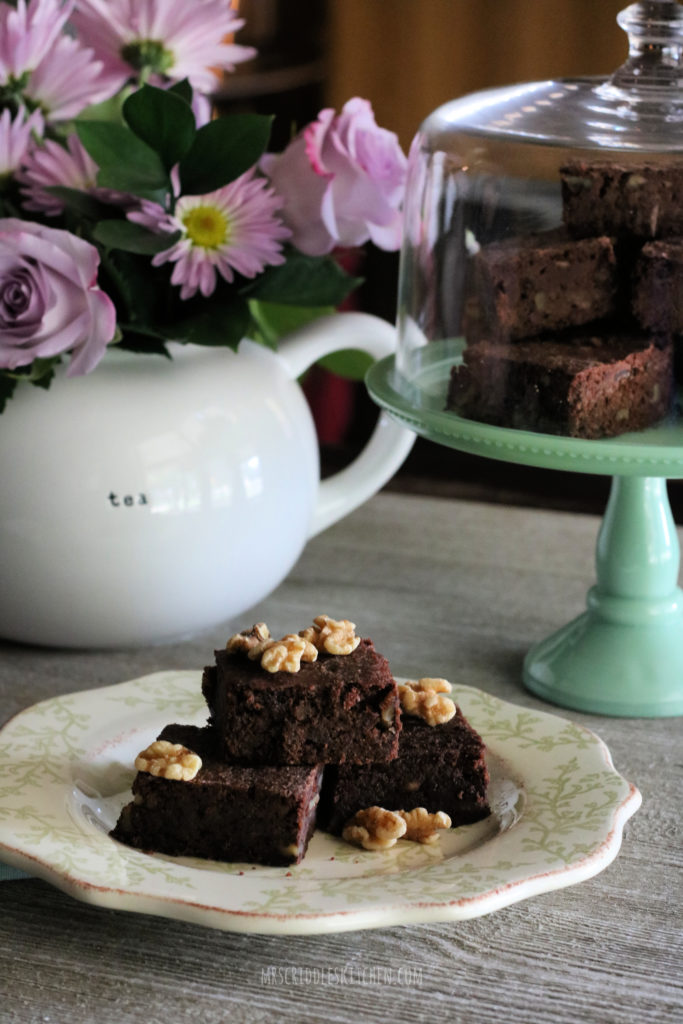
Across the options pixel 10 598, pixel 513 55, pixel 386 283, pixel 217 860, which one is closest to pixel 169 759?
pixel 217 860

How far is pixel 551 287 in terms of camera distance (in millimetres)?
916

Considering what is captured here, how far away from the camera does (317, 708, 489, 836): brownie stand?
723 millimetres

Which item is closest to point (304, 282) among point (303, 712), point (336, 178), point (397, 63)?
point (336, 178)

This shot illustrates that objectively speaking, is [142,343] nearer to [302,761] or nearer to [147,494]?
[147,494]

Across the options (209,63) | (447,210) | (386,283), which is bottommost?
(386,283)

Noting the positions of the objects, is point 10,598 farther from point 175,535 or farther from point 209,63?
point 209,63

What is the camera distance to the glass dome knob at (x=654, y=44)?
941 millimetres

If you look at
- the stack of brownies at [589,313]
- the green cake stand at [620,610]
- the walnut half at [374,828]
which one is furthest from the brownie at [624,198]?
the walnut half at [374,828]

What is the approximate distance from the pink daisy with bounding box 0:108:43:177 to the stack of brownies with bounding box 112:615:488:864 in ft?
1.32

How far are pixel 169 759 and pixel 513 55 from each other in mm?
2430

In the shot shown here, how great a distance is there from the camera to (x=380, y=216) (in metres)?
0.99

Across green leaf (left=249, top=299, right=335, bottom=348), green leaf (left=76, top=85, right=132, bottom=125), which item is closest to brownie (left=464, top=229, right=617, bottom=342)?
green leaf (left=249, top=299, right=335, bottom=348)

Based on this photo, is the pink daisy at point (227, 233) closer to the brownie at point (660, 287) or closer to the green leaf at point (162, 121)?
the green leaf at point (162, 121)

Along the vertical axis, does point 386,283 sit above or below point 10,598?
below
